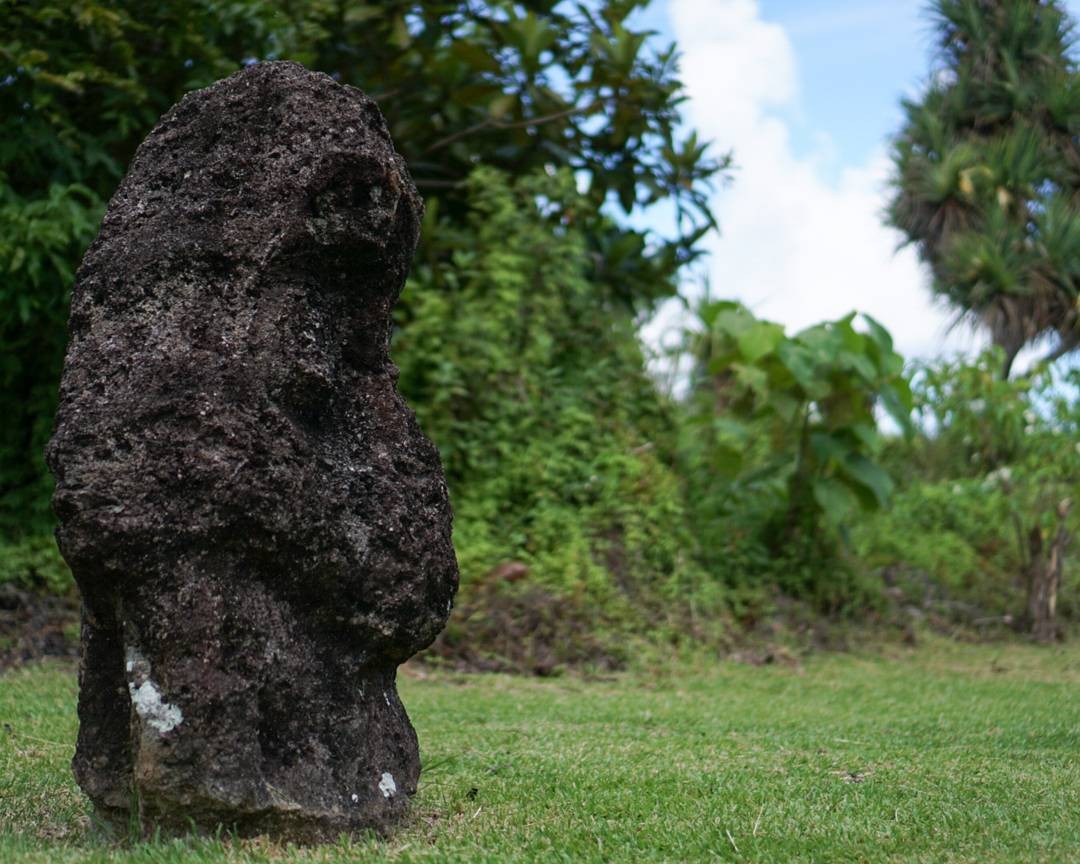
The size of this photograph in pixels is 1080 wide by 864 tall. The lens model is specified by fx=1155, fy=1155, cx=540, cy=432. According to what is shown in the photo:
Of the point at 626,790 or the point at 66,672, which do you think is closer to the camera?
the point at 626,790

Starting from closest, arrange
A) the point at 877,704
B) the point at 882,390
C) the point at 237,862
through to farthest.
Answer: the point at 237,862
the point at 877,704
the point at 882,390

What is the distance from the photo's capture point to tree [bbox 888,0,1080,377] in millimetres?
18672

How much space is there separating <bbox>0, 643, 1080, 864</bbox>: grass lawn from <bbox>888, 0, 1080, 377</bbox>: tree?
13.1 metres

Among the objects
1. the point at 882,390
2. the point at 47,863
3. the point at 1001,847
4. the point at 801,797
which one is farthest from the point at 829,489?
the point at 47,863

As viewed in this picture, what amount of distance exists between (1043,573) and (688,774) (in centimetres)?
628

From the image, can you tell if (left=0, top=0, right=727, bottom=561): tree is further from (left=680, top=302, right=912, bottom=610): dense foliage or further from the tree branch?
(left=680, top=302, right=912, bottom=610): dense foliage

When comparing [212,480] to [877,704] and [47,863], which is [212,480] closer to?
[47,863]

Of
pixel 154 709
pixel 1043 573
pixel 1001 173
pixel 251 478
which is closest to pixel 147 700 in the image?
pixel 154 709

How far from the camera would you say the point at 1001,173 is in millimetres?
19172

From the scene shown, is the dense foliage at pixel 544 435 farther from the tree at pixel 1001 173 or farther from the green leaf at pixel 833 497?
the tree at pixel 1001 173

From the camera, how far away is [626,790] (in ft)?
12.7

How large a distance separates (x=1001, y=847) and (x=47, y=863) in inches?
98.5

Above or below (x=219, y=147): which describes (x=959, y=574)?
below

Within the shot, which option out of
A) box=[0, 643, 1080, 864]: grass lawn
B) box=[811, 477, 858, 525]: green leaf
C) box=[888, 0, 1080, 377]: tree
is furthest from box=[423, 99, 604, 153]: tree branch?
box=[888, 0, 1080, 377]: tree
